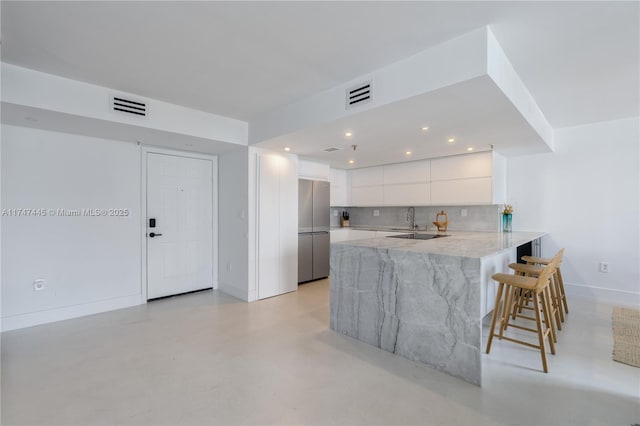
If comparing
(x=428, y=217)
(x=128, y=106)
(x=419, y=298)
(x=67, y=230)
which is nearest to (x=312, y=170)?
(x=428, y=217)

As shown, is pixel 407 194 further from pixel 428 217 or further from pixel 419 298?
pixel 419 298

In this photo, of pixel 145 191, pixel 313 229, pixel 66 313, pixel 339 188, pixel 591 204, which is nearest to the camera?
pixel 66 313

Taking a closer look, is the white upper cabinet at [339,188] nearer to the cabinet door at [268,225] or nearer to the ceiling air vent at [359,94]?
the cabinet door at [268,225]

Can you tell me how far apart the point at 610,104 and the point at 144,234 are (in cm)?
596

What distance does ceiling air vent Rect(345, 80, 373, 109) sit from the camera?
258cm

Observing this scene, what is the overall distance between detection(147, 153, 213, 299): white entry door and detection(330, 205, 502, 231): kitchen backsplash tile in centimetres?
268

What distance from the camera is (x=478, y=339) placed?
2164mm

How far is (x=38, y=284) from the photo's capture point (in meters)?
3.29

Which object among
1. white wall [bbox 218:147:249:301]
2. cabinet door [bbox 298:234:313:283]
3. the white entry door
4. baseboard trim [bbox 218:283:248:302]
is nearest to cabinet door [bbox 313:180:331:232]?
cabinet door [bbox 298:234:313:283]

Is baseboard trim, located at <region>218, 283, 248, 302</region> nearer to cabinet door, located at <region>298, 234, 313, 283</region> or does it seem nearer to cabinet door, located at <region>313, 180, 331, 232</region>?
cabinet door, located at <region>298, 234, 313, 283</region>

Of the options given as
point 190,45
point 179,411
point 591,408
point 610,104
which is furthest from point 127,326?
point 610,104

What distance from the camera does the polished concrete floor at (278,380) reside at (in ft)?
6.02

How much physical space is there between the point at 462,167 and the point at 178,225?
434 centimetres

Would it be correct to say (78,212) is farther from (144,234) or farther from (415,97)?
(415,97)
